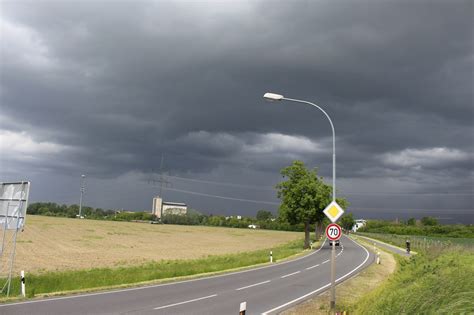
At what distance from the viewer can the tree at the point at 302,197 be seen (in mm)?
50875

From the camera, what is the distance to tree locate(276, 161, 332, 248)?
50.9 m

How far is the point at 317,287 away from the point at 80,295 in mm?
10309

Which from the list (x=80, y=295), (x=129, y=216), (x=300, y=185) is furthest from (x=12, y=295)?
(x=129, y=216)

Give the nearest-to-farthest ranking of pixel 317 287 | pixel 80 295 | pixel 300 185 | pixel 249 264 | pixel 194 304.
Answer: pixel 194 304 < pixel 80 295 < pixel 317 287 < pixel 249 264 < pixel 300 185

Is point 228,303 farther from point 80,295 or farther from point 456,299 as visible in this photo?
point 456,299

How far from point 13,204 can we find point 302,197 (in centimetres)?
3825

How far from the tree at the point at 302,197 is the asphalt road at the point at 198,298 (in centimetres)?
2742

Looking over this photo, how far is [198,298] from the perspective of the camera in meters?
15.7

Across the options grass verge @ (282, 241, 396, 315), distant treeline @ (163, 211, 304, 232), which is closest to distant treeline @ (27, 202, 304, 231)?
distant treeline @ (163, 211, 304, 232)

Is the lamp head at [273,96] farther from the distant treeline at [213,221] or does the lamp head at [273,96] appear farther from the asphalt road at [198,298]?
the distant treeline at [213,221]

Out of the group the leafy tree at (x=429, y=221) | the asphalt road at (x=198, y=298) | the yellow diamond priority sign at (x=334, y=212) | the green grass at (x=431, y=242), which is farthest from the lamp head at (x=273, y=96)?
the leafy tree at (x=429, y=221)

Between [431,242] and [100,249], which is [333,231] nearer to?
[100,249]

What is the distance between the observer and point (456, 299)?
7.39 m

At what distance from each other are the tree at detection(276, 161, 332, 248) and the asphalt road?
27.4 metres
